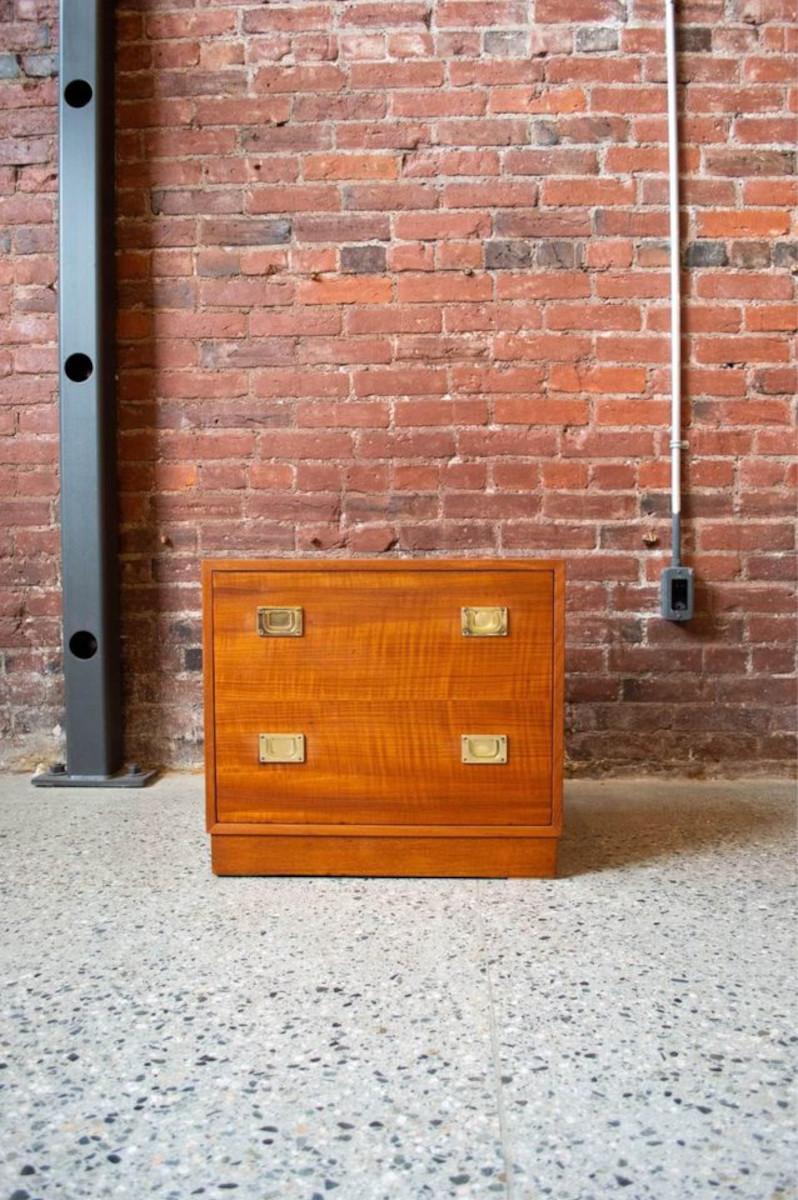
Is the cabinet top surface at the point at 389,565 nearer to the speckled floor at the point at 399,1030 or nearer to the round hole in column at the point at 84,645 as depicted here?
the speckled floor at the point at 399,1030

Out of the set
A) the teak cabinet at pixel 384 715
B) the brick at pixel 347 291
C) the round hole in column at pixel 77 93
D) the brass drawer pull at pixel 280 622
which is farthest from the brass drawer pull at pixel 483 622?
the round hole in column at pixel 77 93

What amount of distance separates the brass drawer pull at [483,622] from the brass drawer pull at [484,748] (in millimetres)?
187

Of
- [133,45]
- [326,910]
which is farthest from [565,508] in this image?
[133,45]

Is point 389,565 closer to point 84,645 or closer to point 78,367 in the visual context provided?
point 84,645

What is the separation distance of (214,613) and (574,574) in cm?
99

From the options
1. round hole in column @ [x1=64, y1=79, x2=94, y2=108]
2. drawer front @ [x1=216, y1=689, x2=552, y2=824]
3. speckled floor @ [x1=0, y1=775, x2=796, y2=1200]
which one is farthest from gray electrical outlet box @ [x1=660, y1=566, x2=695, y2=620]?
round hole in column @ [x1=64, y1=79, x2=94, y2=108]

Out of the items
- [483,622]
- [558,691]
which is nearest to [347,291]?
[483,622]

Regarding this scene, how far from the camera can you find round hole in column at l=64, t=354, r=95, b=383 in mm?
2047

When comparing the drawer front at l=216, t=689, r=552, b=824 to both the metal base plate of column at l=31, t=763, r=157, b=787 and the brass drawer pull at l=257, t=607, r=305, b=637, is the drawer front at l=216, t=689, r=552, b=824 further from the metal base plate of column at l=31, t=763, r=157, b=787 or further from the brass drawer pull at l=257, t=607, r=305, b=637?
the metal base plate of column at l=31, t=763, r=157, b=787

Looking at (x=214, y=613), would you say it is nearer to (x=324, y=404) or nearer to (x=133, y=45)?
(x=324, y=404)

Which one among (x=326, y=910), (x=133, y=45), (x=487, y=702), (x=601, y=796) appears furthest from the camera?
(x=133, y=45)

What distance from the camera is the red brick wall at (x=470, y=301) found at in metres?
2.02

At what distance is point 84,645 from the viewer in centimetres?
208

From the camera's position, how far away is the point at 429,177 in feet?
6.69
